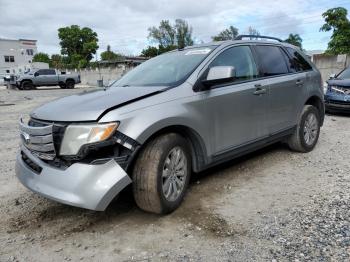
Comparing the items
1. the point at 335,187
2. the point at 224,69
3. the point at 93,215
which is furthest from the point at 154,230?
the point at 335,187

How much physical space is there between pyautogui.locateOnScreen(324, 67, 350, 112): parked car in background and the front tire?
7279 mm

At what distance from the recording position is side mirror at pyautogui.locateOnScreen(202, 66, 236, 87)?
383cm

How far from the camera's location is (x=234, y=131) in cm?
422

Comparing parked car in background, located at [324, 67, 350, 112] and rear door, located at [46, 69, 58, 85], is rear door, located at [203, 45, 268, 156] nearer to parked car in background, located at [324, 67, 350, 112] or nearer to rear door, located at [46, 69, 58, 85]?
parked car in background, located at [324, 67, 350, 112]

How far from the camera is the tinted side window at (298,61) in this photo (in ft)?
18.5

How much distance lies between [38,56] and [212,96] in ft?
282

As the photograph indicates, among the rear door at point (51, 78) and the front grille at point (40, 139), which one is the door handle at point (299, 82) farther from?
the rear door at point (51, 78)

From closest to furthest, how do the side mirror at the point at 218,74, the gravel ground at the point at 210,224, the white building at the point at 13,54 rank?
the gravel ground at the point at 210,224 → the side mirror at the point at 218,74 → the white building at the point at 13,54

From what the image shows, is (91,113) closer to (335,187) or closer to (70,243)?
(70,243)

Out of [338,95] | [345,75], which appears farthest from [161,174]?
[345,75]

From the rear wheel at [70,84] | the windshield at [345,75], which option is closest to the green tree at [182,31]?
the rear wheel at [70,84]

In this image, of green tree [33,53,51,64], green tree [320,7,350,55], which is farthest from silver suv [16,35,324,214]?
green tree [33,53,51,64]

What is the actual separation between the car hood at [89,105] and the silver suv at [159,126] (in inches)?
0.4

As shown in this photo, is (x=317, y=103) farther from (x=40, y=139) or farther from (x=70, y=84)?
(x=70, y=84)
